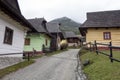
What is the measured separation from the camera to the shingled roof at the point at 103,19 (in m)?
20.8

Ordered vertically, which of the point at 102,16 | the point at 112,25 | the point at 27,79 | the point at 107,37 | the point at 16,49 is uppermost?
the point at 102,16

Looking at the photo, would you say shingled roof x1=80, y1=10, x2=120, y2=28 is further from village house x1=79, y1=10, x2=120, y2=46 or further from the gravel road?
the gravel road

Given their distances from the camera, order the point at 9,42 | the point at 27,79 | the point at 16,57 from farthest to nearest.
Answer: the point at 16,57 → the point at 9,42 → the point at 27,79

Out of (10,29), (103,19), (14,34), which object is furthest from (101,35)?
(10,29)

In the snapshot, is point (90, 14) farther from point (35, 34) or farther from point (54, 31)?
point (54, 31)

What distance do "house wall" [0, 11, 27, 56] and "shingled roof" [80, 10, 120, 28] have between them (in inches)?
399

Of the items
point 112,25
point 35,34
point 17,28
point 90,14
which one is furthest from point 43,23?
point 17,28

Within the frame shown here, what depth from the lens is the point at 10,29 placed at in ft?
37.7

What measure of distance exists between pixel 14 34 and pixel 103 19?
14.8m

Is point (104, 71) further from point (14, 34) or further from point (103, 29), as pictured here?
point (103, 29)

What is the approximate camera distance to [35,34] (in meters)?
24.8

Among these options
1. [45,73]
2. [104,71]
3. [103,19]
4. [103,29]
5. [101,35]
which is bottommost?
[45,73]

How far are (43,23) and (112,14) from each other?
12.4m

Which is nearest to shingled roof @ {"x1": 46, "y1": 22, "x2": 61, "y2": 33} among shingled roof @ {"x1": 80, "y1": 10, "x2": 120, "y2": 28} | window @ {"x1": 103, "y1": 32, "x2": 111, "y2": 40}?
shingled roof @ {"x1": 80, "y1": 10, "x2": 120, "y2": 28}
